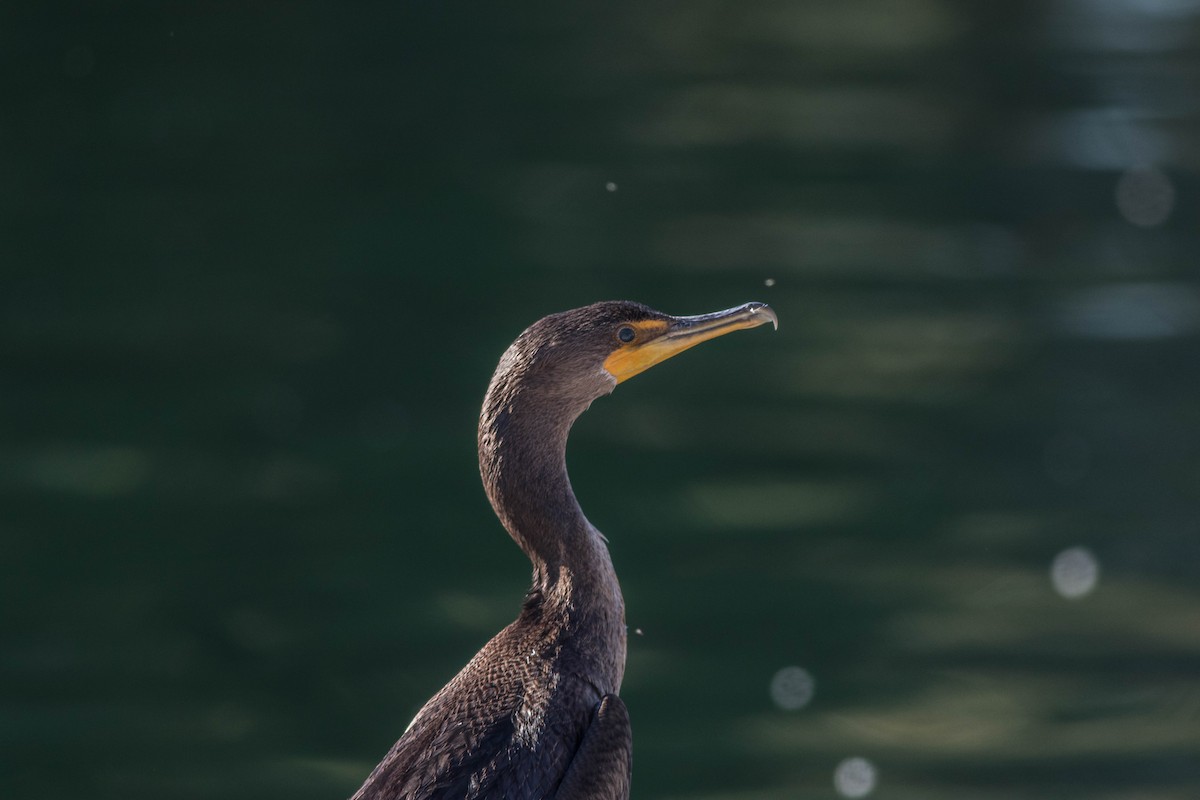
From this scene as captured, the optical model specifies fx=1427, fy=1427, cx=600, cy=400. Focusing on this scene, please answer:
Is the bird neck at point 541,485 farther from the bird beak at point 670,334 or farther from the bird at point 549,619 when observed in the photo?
the bird beak at point 670,334

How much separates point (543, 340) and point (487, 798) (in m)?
0.94

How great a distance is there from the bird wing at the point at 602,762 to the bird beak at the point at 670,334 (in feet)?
2.44

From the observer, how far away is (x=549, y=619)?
304 centimetres

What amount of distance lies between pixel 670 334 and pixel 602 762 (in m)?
0.94

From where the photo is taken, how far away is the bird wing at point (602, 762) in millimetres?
2719

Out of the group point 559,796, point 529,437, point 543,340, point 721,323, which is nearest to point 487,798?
point 559,796

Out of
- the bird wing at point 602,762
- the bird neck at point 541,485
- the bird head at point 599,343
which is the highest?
the bird head at point 599,343

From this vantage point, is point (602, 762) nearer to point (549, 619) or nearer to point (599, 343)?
point (549, 619)

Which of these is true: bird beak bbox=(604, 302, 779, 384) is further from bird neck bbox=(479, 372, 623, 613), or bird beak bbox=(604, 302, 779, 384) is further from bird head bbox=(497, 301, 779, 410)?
bird neck bbox=(479, 372, 623, 613)

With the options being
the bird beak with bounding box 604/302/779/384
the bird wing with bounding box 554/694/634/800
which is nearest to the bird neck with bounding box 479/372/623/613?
the bird beak with bounding box 604/302/779/384

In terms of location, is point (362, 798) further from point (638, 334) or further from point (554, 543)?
point (638, 334)

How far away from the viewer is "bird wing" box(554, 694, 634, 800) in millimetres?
2719

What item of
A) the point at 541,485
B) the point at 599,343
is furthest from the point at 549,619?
the point at 599,343

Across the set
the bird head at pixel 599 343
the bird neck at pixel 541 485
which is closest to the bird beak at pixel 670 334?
the bird head at pixel 599 343
